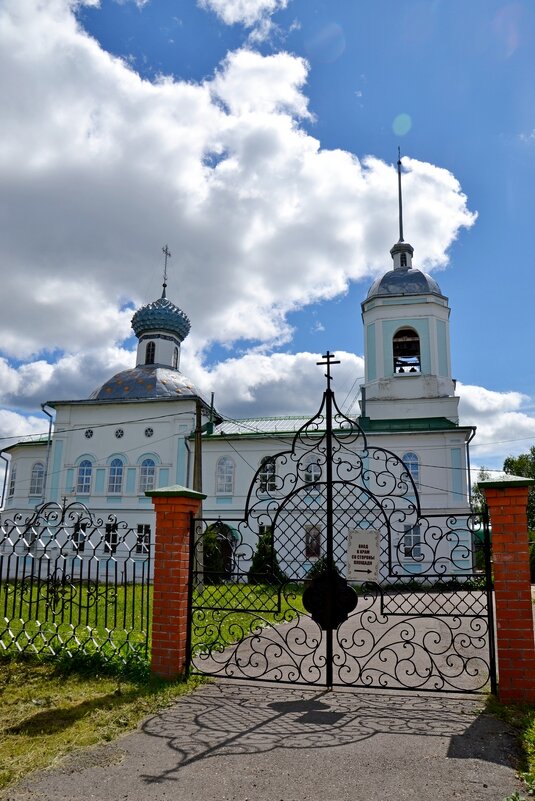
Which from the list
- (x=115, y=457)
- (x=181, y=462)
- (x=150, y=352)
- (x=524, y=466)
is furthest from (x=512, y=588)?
(x=524, y=466)

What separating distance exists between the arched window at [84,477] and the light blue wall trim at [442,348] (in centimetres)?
1465

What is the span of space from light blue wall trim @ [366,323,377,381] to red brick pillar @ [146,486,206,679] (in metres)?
17.8

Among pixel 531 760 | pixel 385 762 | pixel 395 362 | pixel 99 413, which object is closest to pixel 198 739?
pixel 385 762

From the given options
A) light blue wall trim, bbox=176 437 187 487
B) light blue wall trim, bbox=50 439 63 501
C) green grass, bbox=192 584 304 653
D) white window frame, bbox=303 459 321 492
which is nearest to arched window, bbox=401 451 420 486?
white window frame, bbox=303 459 321 492

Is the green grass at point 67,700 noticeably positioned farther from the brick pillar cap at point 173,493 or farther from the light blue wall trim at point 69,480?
the light blue wall trim at point 69,480

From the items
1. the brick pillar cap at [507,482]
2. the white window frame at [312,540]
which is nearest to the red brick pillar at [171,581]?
the white window frame at [312,540]

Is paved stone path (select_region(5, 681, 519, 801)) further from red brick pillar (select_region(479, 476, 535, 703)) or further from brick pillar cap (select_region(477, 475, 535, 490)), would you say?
brick pillar cap (select_region(477, 475, 535, 490))

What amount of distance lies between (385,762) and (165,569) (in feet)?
8.51

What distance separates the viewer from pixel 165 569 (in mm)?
5574

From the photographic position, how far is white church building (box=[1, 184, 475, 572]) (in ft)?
70.5

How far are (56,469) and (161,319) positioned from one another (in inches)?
351

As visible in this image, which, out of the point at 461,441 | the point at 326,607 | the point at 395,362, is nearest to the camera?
the point at 326,607

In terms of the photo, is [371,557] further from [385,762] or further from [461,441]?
[461,441]

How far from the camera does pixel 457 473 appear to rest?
21016 mm
